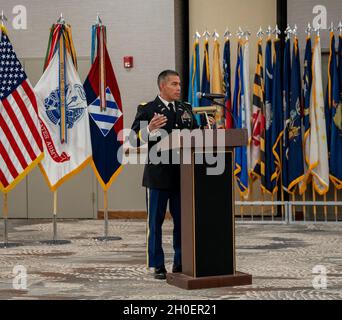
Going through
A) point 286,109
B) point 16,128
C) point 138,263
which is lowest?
point 138,263

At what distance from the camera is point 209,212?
4.25m

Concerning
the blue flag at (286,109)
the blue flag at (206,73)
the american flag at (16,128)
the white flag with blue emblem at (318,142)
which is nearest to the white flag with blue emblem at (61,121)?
the american flag at (16,128)

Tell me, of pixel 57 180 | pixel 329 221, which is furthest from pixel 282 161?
pixel 57 180

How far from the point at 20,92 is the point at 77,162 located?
937 millimetres

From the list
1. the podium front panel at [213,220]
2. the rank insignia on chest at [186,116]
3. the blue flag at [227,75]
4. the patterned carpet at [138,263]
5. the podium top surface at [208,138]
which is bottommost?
the patterned carpet at [138,263]

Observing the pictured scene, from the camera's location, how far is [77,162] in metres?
7.19

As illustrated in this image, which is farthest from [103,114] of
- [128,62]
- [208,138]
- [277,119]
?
[208,138]

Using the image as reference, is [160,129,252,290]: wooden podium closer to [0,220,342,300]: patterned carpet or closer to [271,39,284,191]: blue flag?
[0,220,342,300]: patterned carpet

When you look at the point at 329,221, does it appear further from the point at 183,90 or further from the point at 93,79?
the point at 93,79

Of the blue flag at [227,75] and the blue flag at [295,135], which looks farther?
the blue flag at [227,75]

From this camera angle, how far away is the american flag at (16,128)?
6.96 meters

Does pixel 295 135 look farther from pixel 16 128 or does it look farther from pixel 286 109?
pixel 16 128

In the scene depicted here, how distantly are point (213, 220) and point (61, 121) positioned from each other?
3234mm

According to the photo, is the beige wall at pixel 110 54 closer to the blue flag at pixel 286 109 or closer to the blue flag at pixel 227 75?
the blue flag at pixel 227 75
